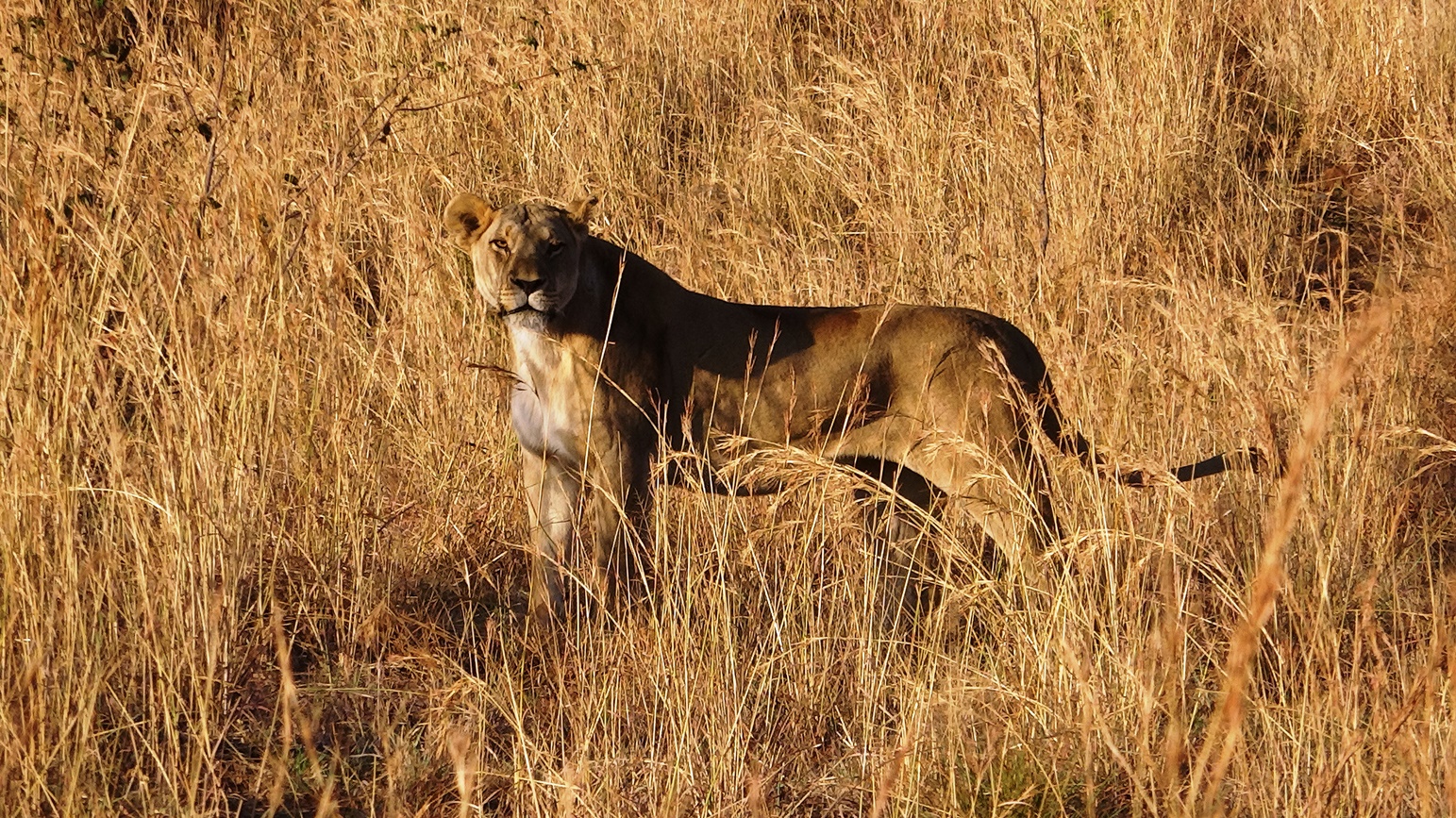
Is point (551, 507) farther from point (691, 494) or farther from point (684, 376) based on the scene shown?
point (684, 376)

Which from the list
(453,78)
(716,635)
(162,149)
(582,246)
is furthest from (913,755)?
(453,78)

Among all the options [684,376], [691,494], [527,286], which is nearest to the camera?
[527,286]

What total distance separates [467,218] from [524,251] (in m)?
0.33

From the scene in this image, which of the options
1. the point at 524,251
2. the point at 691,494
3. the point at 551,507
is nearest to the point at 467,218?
the point at 524,251

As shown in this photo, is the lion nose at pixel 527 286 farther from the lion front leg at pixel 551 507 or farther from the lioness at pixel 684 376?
the lion front leg at pixel 551 507

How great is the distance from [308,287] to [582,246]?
4.12 ft

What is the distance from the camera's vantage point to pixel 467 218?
5.33m

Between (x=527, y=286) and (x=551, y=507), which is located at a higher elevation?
(x=527, y=286)

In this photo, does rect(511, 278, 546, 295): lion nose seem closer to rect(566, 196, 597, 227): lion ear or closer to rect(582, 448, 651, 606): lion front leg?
rect(566, 196, 597, 227): lion ear

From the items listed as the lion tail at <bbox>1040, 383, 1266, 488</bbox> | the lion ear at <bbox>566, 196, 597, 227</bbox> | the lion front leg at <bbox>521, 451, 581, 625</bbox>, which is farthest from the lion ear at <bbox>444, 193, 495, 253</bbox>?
the lion tail at <bbox>1040, 383, 1266, 488</bbox>

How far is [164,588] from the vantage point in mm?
4016

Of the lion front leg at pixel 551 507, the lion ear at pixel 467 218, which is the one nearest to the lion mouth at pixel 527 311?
the lion ear at pixel 467 218

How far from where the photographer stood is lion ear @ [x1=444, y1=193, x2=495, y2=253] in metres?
5.27

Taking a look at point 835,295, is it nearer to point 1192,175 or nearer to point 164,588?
point 1192,175
